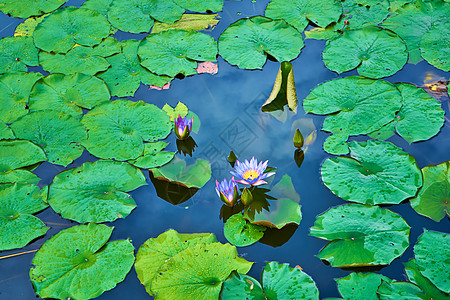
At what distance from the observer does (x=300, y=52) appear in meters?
3.95

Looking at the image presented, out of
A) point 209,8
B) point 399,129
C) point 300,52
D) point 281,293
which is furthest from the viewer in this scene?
point 209,8

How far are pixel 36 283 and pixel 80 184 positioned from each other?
2.50 feet

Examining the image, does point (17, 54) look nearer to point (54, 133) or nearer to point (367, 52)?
point (54, 133)

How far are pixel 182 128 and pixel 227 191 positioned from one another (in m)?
0.75

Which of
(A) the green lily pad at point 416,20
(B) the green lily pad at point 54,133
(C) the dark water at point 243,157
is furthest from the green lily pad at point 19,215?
(A) the green lily pad at point 416,20

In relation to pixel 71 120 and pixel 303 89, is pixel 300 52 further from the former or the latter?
pixel 71 120

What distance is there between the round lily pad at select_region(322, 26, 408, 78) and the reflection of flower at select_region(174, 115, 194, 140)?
149 centimetres

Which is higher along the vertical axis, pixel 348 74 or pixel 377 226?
pixel 348 74

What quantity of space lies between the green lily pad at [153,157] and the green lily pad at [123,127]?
0.04m

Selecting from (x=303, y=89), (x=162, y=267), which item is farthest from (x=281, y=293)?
(x=303, y=89)

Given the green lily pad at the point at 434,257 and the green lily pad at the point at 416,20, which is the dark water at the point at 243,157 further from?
the green lily pad at the point at 416,20

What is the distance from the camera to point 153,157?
10.3 ft

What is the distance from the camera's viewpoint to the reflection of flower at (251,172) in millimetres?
2842

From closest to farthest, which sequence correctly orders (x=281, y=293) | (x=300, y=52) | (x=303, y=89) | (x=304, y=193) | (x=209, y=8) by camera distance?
(x=281, y=293) < (x=304, y=193) < (x=303, y=89) < (x=300, y=52) < (x=209, y=8)
